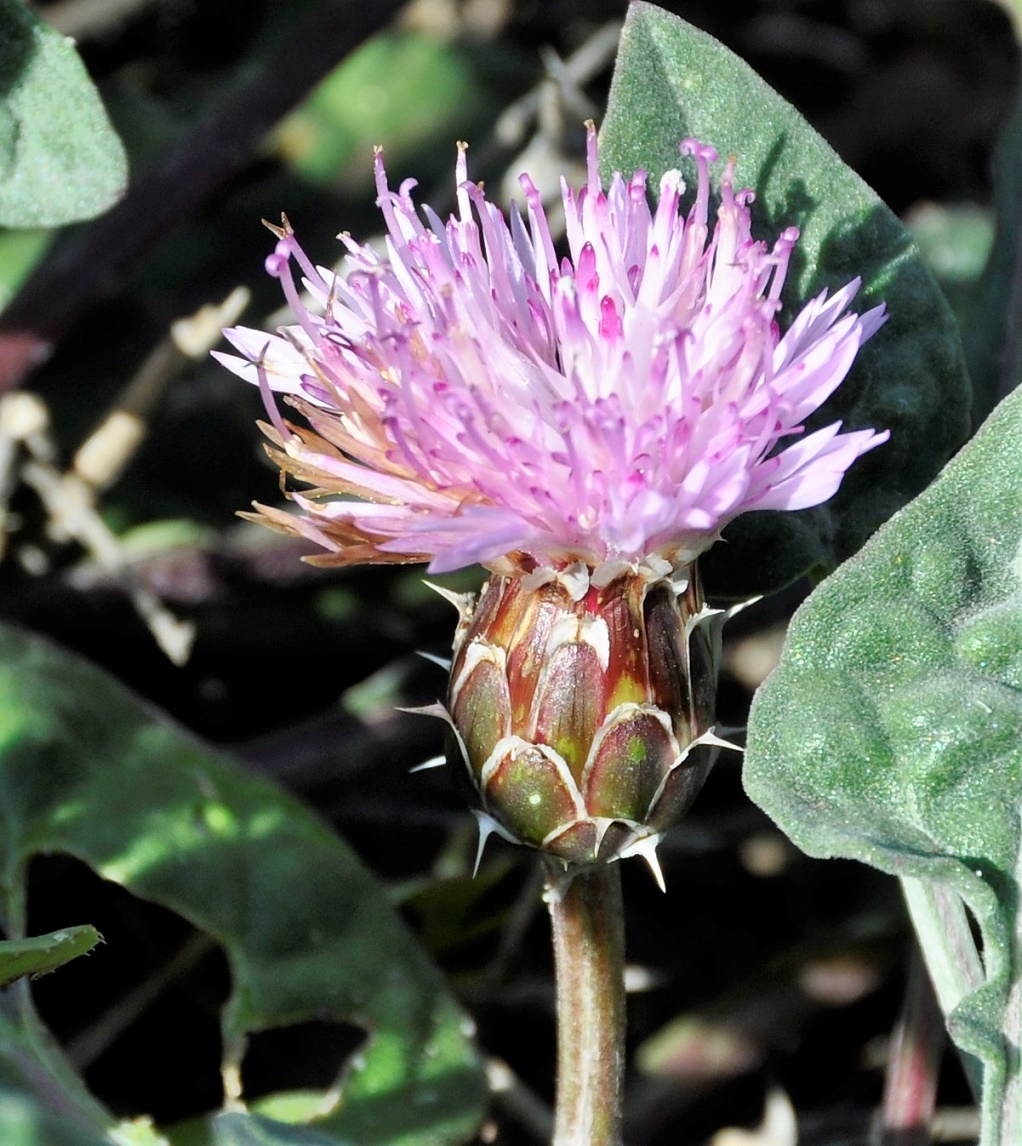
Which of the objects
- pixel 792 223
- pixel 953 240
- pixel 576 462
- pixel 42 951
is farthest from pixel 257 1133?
pixel 953 240

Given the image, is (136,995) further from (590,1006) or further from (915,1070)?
(915,1070)

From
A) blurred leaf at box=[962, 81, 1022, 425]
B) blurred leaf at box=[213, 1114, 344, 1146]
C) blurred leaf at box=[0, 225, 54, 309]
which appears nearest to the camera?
blurred leaf at box=[213, 1114, 344, 1146]

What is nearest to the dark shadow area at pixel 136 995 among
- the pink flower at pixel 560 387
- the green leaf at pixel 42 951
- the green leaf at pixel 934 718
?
the green leaf at pixel 42 951

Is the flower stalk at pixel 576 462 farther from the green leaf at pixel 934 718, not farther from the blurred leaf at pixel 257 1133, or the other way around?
the blurred leaf at pixel 257 1133

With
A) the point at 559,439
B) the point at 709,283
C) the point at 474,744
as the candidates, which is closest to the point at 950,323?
the point at 709,283

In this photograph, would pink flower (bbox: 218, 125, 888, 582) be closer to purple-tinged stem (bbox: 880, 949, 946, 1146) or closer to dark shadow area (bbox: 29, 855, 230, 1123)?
purple-tinged stem (bbox: 880, 949, 946, 1146)

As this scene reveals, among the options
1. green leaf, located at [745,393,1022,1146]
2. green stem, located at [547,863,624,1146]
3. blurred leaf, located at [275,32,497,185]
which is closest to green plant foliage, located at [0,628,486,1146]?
green stem, located at [547,863,624,1146]
